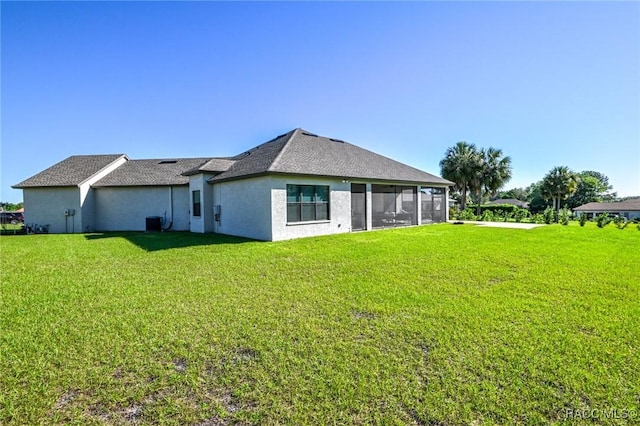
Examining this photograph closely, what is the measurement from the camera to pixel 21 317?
14.2 ft

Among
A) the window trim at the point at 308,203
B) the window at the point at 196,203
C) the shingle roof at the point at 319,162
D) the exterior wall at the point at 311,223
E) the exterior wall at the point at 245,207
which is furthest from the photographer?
the window at the point at 196,203

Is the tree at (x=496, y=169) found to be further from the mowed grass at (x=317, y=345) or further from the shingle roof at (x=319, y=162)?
the mowed grass at (x=317, y=345)

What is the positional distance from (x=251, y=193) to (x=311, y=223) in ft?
9.82

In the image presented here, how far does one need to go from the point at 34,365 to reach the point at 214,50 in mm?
13342

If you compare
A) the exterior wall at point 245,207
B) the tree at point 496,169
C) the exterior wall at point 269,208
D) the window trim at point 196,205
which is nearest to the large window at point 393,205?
the exterior wall at point 269,208

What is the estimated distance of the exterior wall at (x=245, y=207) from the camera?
12.2 m

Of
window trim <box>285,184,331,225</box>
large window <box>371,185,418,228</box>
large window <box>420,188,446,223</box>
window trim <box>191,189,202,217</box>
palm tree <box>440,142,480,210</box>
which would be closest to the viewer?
window trim <box>285,184,331,225</box>

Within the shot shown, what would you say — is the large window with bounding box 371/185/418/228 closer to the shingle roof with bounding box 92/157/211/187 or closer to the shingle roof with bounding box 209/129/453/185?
the shingle roof with bounding box 209/129/453/185

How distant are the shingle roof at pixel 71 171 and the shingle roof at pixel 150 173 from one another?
2.80ft

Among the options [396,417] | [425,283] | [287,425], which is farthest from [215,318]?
[425,283]

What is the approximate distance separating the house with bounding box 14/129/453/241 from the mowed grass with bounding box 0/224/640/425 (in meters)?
6.04

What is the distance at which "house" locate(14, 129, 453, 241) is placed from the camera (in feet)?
42.1

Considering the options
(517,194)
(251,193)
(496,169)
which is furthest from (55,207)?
(517,194)

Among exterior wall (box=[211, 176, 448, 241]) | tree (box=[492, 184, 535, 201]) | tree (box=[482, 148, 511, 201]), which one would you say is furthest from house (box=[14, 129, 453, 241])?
tree (box=[492, 184, 535, 201])
